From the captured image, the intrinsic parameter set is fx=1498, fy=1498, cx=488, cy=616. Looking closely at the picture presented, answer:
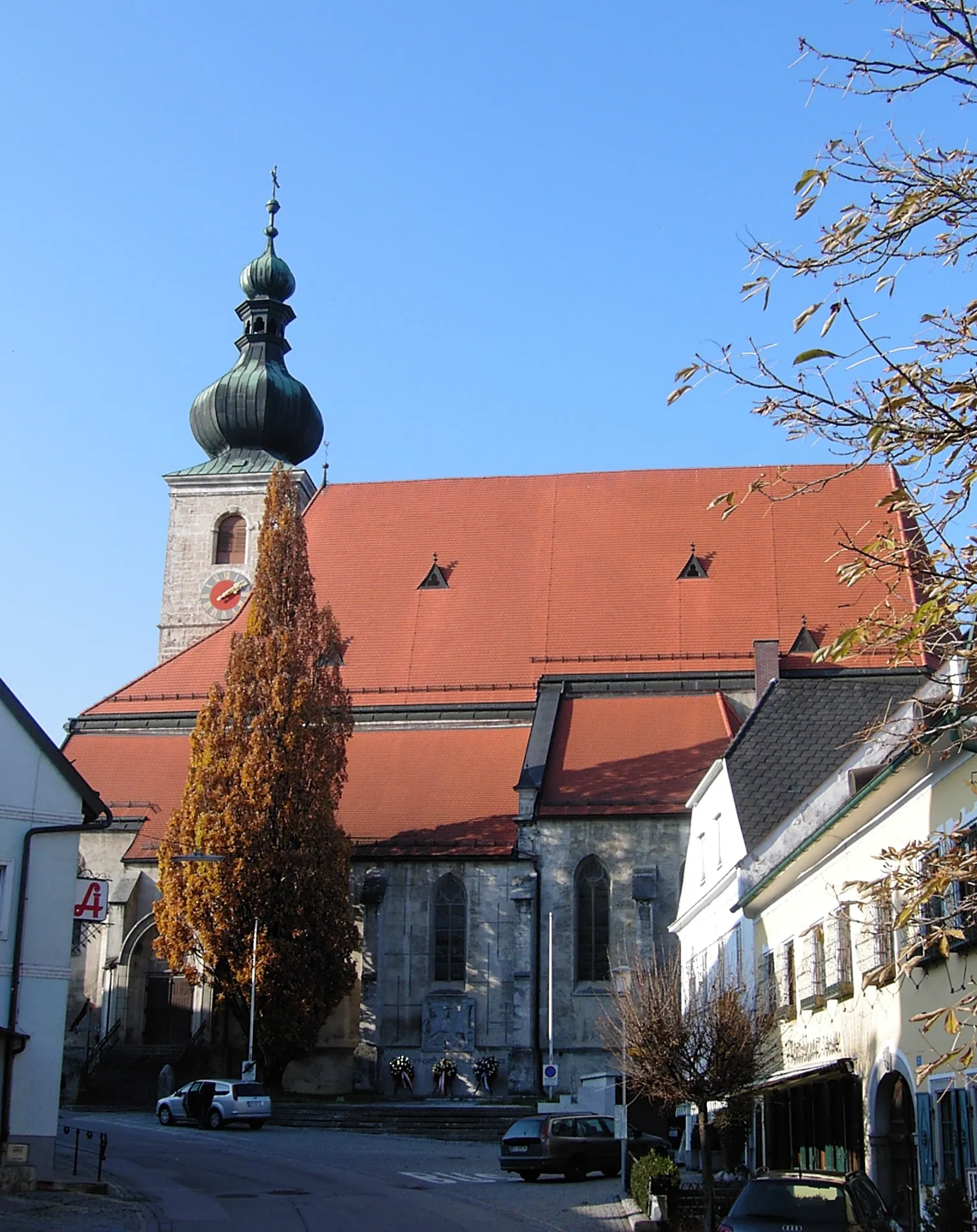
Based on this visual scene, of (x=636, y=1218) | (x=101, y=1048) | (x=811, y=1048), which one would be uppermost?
(x=811, y=1048)

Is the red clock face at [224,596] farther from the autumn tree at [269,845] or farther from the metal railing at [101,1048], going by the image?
the metal railing at [101,1048]

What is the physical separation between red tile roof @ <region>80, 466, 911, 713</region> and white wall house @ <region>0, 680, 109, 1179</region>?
15307 millimetres

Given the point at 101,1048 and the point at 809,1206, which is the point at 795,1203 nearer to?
the point at 809,1206

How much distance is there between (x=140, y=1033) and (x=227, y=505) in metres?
16.9

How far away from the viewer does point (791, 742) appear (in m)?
22.0

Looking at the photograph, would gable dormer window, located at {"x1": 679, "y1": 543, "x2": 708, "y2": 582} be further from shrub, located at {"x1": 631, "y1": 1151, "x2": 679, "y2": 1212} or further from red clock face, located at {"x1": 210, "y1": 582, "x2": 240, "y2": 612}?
shrub, located at {"x1": 631, "y1": 1151, "x2": 679, "y2": 1212}

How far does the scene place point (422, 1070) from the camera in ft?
105

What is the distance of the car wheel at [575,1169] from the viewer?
68.7 ft

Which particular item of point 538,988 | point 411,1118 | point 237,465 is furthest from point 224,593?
point 411,1118

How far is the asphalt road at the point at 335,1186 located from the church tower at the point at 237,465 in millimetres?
20440

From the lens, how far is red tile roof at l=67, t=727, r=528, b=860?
33.7 metres

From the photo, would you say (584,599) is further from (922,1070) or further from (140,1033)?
(922,1070)

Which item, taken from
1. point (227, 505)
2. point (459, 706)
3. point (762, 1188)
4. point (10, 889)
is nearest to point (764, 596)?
point (459, 706)

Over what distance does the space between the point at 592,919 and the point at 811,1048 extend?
16.3 m
